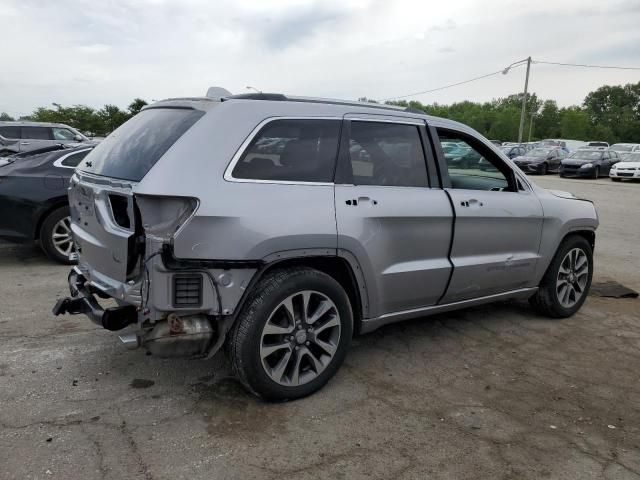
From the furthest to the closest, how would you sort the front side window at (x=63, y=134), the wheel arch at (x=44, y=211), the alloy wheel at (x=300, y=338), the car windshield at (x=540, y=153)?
the car windshield at (x=540, y=153), the front side window at (x=63, y=134), the wheel arch at (x=44, y=211), the alloy wheel at (x=300, y=338)

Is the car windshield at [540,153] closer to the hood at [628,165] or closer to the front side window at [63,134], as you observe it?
the hood at [628,165]

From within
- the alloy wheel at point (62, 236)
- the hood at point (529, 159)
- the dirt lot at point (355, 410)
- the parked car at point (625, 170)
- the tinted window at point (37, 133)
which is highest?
the tinted window at point (37, 133)

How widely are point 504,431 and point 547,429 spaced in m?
0.26

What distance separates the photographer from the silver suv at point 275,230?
9.86 ft

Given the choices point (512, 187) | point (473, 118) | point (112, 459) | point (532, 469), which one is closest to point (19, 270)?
point (112, 459)

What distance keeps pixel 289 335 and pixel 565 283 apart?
302cm

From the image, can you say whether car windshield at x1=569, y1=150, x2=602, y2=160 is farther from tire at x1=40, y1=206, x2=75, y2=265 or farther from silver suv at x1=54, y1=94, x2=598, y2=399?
tire at x1=40, y1=206, x2=75, y2=265

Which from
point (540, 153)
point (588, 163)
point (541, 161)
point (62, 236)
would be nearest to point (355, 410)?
point (62, 236)

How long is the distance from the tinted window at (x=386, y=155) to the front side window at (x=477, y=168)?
38cm

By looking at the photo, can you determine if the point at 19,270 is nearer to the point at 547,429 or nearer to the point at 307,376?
the point at 307,376

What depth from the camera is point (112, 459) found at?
277 cm

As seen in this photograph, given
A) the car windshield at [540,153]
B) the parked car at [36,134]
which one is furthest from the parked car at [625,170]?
the parked car at [36,134]

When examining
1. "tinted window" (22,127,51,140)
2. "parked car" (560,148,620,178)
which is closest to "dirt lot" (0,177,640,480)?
"tinted window" (22,127,51,140)

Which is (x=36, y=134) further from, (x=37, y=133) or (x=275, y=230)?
(x=275, y=230)
